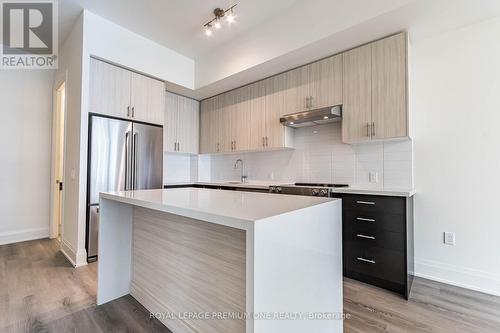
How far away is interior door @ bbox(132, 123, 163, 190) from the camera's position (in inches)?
125

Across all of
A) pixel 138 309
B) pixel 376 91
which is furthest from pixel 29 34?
pixel 376 91

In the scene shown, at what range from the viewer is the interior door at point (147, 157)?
10.4 ft

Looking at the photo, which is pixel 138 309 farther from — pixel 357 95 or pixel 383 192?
pixel 357 95

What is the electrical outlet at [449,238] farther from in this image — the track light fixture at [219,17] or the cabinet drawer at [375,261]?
the track light fixture at [219,17]

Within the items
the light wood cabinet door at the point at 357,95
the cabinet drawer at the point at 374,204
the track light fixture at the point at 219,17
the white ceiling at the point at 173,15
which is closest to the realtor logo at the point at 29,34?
the white ceiling at the point at 173,15

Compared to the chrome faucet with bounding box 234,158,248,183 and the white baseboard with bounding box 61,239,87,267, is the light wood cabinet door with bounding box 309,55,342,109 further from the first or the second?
the white baseboard with bounding box 61,239,87,267

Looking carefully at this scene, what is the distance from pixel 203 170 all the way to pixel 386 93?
327cm

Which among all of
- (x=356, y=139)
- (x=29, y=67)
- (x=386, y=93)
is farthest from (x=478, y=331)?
(x=29, y=67)

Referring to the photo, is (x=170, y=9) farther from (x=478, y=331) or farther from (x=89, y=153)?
(x=478, y=331)

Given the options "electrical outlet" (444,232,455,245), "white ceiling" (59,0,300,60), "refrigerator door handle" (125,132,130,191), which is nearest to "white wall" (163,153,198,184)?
"refrigerator door handle" (125,132,130,191)

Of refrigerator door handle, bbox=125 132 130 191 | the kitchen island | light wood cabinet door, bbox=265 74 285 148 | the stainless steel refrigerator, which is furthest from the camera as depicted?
light wood cabinet door, bbox=265 74 285 148

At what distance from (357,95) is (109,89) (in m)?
2.98

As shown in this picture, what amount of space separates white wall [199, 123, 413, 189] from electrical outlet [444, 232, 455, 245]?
21.9 inches

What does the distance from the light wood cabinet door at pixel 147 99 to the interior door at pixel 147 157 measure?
14 cm
